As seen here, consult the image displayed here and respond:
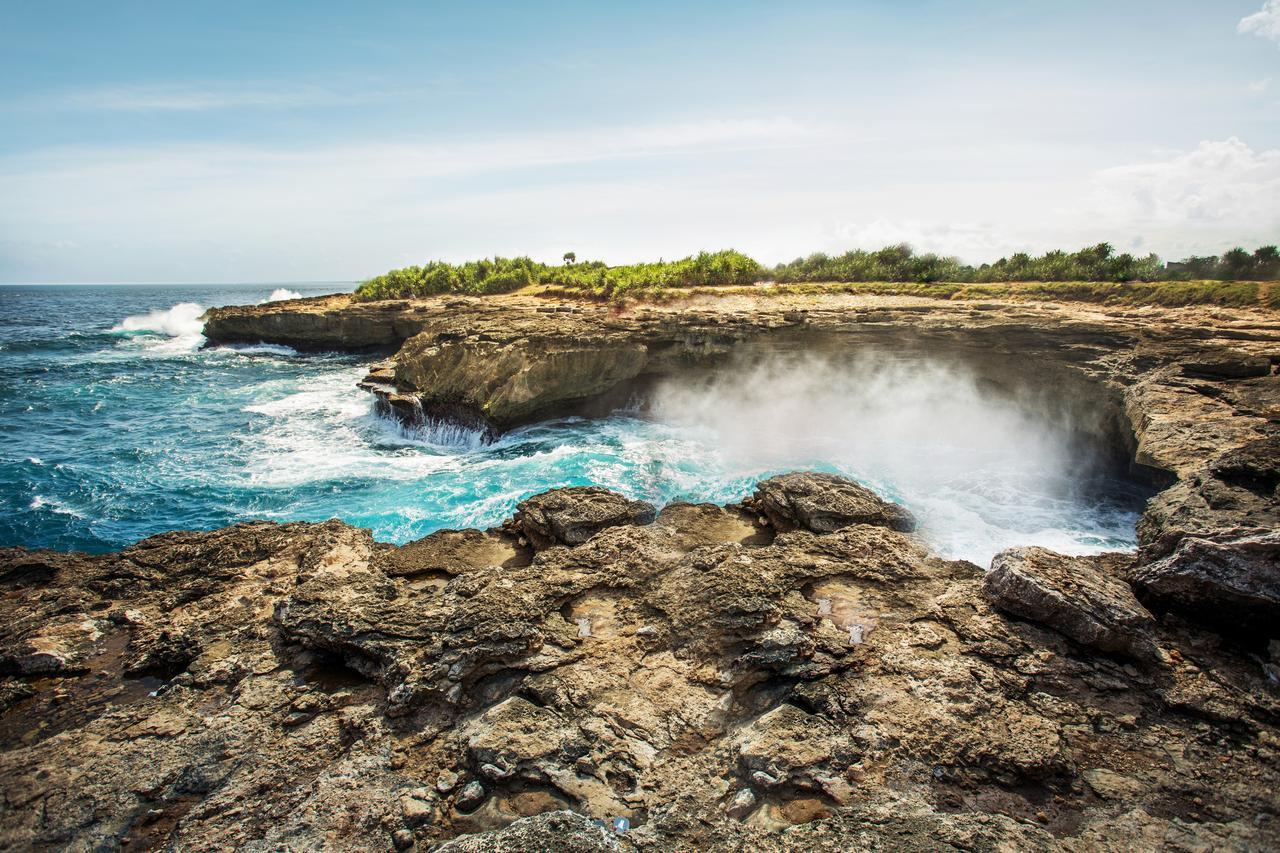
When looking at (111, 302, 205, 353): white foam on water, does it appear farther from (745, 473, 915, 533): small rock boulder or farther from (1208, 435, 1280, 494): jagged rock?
(1208, 435, 1280, 494): jagged rock

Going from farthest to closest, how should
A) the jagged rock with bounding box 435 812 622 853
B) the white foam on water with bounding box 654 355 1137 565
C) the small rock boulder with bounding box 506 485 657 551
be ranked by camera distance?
the white foam on water with bounding box 654 355 1137 565 < the small rock boulder with bounding box 506 485 657 551 < the jagged rock with bounding box 435 812 622 853

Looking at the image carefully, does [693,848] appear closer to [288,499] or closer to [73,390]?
[288,499]

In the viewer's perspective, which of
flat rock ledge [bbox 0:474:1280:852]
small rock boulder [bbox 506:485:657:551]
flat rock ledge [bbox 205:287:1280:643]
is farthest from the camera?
small rock boulder [bbox 506:485:657:551]

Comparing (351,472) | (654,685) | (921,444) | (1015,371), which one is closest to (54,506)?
(351,472)

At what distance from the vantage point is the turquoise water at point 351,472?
43.2ft

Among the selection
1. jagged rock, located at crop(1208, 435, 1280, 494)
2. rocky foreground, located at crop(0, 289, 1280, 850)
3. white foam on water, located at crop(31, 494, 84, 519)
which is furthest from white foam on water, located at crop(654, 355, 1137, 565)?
white foam on water, located at crop(31, 494, 84, 519)

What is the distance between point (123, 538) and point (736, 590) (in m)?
14.1

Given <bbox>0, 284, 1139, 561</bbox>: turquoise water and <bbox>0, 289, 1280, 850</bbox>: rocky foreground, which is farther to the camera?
<bbox>0, 284, 1139, 561</bbox>: turquoise water

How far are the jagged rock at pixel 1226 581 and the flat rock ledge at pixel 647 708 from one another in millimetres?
166

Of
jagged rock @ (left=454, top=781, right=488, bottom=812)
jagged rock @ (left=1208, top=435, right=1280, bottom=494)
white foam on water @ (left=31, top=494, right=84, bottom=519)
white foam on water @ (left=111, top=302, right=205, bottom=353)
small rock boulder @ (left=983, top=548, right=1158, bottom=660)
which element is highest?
white foam on water @ (left=111, top=302, right=205, bottom=353)

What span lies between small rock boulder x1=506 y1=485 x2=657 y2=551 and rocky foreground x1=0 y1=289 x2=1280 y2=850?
0.07 m

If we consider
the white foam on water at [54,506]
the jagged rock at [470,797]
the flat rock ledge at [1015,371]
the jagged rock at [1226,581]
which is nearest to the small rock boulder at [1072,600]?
the jagged rock at [1226,581]

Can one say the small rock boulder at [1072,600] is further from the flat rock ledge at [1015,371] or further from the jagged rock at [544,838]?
the jagged rock at [544,838]

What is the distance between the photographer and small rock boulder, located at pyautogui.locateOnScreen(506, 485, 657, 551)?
29.6ft
